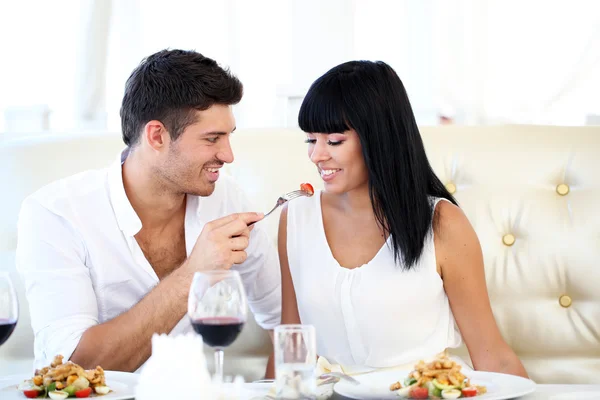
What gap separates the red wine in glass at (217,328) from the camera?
1.07 m

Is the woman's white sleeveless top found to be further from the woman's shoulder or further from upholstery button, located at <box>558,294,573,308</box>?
upholstery button, located at <box>558,294,573,308</box>

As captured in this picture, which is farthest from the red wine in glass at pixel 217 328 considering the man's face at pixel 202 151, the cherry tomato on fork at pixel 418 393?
the man's face at pixel 202 151

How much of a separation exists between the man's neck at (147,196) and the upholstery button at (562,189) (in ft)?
3.21

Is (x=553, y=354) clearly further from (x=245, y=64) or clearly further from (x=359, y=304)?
(x=245, y=64)

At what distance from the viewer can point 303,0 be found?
10.1 feet

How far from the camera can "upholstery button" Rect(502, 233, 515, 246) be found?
219cm

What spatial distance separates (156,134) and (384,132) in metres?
0.57

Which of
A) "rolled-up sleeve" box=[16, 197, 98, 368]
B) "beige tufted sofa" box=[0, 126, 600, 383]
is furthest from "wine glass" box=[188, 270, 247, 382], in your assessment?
"beige tufted sofa" box=[0, 126, 600, 383]

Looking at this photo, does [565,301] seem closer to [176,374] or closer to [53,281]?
[53,281]

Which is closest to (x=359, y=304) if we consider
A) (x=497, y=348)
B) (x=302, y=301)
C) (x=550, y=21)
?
(x=302, y=301)

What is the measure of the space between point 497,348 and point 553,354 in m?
0.49

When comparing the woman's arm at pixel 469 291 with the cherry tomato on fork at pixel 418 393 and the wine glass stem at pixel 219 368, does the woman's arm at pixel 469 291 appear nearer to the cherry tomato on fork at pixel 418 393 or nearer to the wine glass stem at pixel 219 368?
the cherry tomato on fork at pixel 418 393

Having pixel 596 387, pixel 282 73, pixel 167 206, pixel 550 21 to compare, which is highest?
pixel 550 21

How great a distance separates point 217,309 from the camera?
1081 millimetres
